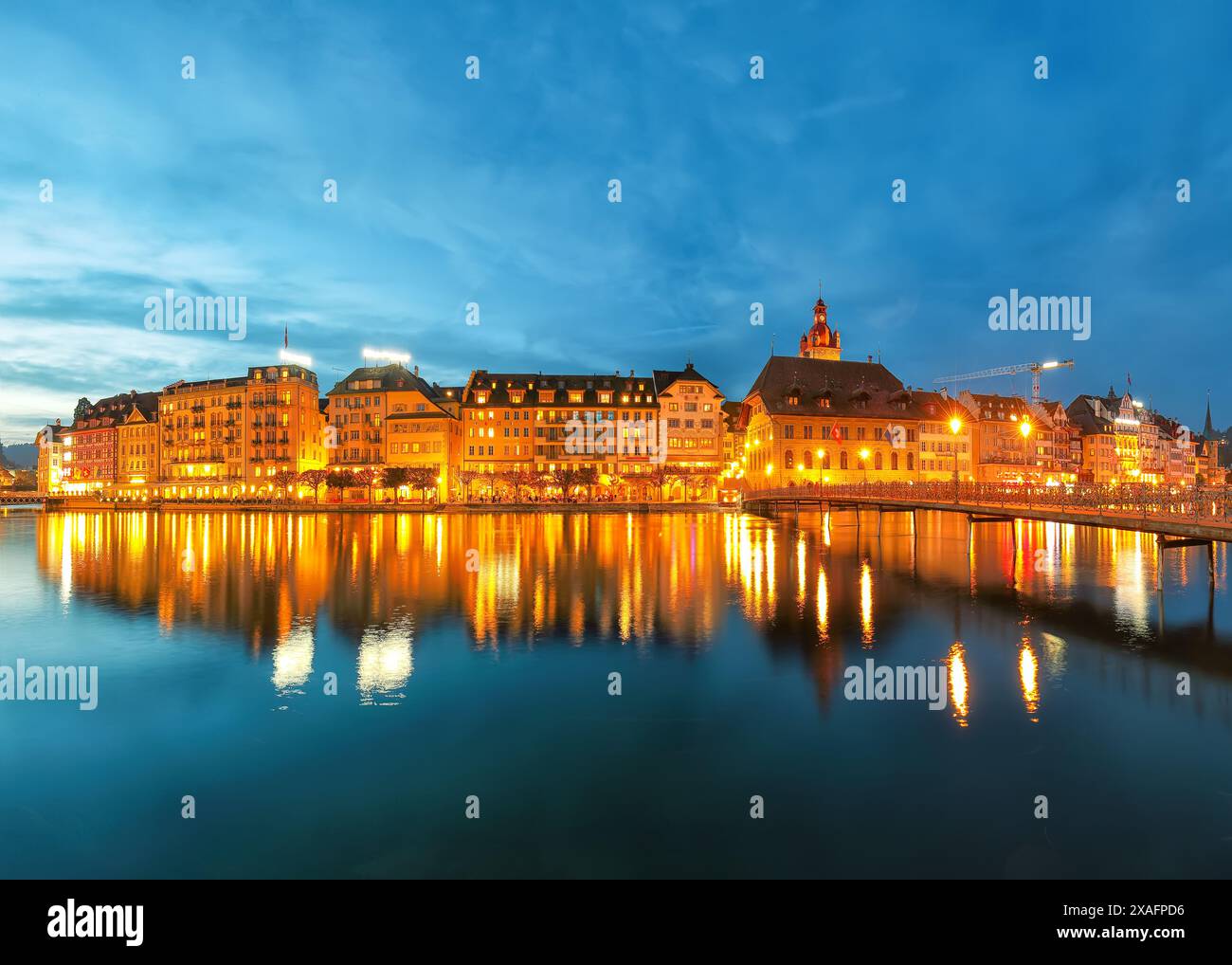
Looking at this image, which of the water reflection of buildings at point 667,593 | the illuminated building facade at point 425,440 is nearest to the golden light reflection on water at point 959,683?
the water reflection of buildings at point 667,593

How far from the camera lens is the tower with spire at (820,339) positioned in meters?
132

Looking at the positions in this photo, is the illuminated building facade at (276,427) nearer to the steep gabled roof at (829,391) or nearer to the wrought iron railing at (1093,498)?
the steep gabled roof at (829,391)

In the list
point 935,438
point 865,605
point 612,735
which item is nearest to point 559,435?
point 935,438

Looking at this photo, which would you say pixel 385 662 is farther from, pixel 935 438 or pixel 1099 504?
pixel 935 438

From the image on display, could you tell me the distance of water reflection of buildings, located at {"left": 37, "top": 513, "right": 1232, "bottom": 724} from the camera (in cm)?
1983

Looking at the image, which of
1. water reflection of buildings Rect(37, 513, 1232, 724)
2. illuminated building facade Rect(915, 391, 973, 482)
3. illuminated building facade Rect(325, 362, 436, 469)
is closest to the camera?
water reflection of buildings Rect(37, 513, 1232, 724)

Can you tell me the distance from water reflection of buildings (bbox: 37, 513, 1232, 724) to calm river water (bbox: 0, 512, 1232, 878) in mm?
224

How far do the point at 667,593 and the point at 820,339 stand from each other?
113574 mm

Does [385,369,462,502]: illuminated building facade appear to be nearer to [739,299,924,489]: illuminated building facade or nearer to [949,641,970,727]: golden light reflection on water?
[739,299,924,489]: illuminated building facade

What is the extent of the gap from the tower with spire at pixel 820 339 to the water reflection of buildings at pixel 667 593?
78439mm

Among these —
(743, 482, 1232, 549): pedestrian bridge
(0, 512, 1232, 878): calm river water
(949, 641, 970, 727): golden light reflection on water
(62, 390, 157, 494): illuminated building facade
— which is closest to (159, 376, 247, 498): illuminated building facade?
(62, 390, 157, 494): illuminated building facade

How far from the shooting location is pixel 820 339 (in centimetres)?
13238
